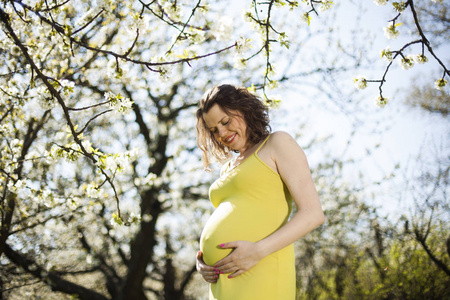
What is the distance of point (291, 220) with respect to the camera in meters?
1.43

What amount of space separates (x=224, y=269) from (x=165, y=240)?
22.2 ft

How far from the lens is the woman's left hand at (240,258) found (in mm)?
1384

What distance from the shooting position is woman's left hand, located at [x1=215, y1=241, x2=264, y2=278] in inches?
54.5

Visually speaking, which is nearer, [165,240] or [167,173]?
[167,173]

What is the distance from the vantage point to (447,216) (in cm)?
512

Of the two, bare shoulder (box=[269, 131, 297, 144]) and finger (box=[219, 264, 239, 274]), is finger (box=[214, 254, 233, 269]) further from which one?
bare shoulder (box=[269, 131, 297, 144])

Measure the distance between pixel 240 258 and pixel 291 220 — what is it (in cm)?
24

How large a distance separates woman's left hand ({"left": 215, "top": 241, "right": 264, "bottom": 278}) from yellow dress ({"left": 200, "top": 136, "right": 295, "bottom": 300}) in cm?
6

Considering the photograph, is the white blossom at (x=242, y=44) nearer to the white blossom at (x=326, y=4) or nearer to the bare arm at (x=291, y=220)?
the white blossom at (x=326, y=4)

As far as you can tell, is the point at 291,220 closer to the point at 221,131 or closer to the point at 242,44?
the point at 221,131

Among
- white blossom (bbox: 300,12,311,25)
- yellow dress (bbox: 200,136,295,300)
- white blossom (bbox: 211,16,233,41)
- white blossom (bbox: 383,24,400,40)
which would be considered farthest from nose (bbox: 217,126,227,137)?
white blossom (bbox: 383,24,400,40)

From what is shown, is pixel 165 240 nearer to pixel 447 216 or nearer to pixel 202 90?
pixel 202 90

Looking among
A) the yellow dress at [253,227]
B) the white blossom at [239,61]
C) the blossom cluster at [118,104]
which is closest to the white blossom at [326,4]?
the white blossom at [239,61]

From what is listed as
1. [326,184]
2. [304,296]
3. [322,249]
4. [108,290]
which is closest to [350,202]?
[326,184]
